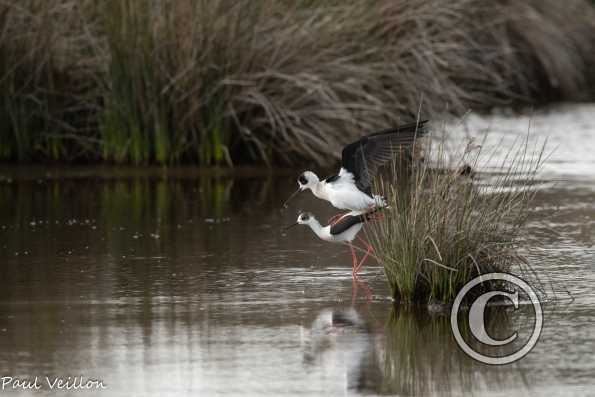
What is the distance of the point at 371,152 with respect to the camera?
964 cm

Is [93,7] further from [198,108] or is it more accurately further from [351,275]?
[351,275]

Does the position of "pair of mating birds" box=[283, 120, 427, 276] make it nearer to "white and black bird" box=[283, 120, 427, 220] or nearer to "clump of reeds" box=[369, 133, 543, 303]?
"white and black bird" box=[283, 120, 427, 220]

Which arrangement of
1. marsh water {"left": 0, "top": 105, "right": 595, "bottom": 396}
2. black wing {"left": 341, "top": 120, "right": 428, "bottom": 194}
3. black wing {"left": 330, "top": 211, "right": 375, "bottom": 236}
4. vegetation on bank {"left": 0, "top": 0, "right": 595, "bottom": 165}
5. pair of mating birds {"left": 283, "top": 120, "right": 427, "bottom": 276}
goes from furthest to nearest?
vegetation on bank {"left": 0, "top": 0, "right": 595, "bottom": 165}, black wing {"left": 341, "top": 120, "right": 428, "bottom": 194}, pair of mating birds {"left": 283, "top": 120, "right": 427, "bottom": 276}, black wing {"left": 330, "top": 211, "right": 375, "bottom": 236}, marsh water {"left": 0, "top": 105, "right": 595, "bottom": 396}

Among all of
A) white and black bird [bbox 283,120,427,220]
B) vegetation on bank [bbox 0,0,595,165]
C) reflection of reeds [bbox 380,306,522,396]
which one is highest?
vegetation on bank [bbox 0,0,595,165]

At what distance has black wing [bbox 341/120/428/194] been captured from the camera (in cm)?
952

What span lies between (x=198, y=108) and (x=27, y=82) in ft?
6.48

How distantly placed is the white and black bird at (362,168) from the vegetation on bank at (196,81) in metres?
4.73

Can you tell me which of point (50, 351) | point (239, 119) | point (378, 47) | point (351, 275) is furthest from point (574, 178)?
point (50, 351)

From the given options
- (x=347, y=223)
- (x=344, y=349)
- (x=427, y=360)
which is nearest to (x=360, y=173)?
(x=347, y=223)

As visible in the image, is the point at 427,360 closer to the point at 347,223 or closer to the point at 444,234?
the point at 444,234

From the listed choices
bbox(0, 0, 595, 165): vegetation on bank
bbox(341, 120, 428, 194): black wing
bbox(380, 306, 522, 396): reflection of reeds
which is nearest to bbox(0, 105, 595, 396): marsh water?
bbox(380, 306, 522, 396): reflection of reeds

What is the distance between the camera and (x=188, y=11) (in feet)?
47.7

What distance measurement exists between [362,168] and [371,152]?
0.14m

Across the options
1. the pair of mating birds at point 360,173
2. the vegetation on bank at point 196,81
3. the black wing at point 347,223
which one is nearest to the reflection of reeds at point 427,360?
the black wing at point 347,223
